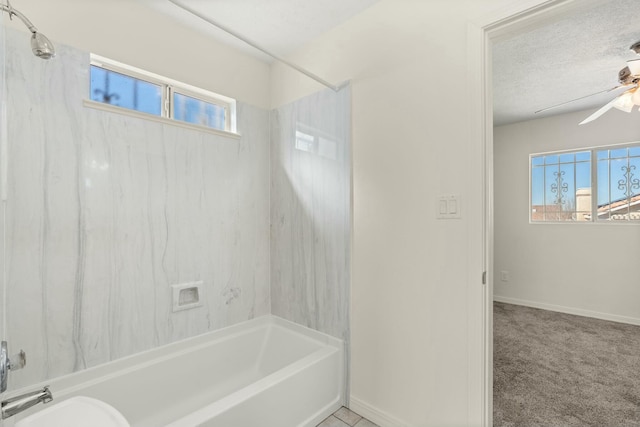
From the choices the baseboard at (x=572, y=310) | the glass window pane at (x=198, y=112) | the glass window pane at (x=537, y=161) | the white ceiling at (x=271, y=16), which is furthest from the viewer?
the glass window pane at (x=537, y=161)

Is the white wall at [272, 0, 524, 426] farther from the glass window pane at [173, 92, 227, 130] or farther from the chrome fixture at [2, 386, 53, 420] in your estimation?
the chrome fixture at [2, 386, 53, 420]

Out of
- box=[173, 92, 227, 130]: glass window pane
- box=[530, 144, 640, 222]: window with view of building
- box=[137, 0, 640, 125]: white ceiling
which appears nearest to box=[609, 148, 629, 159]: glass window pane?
box=[530, 144, 640, 222]: window with view of building

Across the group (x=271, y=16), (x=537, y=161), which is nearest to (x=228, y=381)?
(x=271, y=16)

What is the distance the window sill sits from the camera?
1643mm

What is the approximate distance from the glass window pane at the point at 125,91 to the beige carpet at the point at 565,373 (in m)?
2.86

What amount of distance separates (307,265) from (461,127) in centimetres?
133

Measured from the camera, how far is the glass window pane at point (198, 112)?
2080 millimetres

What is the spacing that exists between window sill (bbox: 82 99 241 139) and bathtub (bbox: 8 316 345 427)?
1.40 m

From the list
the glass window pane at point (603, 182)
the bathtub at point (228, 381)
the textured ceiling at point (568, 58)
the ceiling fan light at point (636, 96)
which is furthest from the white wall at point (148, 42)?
the glass window pane at point (603, 182)

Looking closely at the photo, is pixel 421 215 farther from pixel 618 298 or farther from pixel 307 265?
pixel 618 298

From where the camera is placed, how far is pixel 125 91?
1.83 m

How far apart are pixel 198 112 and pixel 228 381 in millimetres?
1901

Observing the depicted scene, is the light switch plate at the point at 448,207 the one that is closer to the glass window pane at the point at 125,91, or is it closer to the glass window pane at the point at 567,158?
the glass window pane at the point at 125,91

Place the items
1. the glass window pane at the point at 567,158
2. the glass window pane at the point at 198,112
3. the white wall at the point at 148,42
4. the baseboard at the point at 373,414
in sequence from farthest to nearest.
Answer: the glass window pane at the point at 567,158 → the glass window pane at the point at 198,112 → the baseboard at the point at 373,414 → the white wall at the point at 148,42
